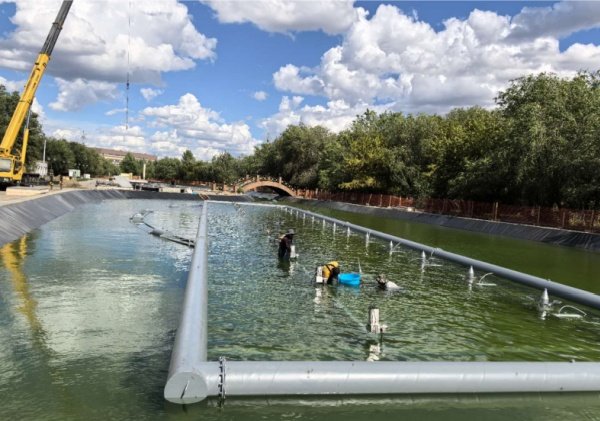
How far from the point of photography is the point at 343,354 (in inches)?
372

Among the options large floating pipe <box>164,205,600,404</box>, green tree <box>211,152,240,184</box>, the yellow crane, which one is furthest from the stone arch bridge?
large floating pipe <box>164,205,600,404</box>

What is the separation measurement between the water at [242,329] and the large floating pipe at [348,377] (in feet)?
0.68

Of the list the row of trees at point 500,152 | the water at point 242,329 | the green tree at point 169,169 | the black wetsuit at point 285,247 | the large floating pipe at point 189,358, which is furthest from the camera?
the green tree at point 169,169

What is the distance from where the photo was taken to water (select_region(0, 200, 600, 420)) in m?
7.15

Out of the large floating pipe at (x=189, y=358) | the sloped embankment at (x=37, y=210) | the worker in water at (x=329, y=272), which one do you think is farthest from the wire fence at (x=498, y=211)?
the sloped embankment at (x=37, y=210)

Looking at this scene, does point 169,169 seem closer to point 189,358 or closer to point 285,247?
point 285,247

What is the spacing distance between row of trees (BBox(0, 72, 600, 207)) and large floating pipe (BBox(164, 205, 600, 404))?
100ft

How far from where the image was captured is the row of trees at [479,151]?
122ft

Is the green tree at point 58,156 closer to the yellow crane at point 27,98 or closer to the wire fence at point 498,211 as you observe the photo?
the yellow crane at point 27,98

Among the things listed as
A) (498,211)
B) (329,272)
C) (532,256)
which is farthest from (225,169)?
(329,272)

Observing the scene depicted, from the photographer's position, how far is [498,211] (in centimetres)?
4353

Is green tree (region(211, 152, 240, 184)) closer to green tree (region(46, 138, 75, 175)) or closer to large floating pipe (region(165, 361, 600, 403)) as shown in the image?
green tree (region(46, 138, 75, 175))

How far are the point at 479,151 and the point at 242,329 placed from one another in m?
46.9

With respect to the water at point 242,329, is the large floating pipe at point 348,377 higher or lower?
higher
